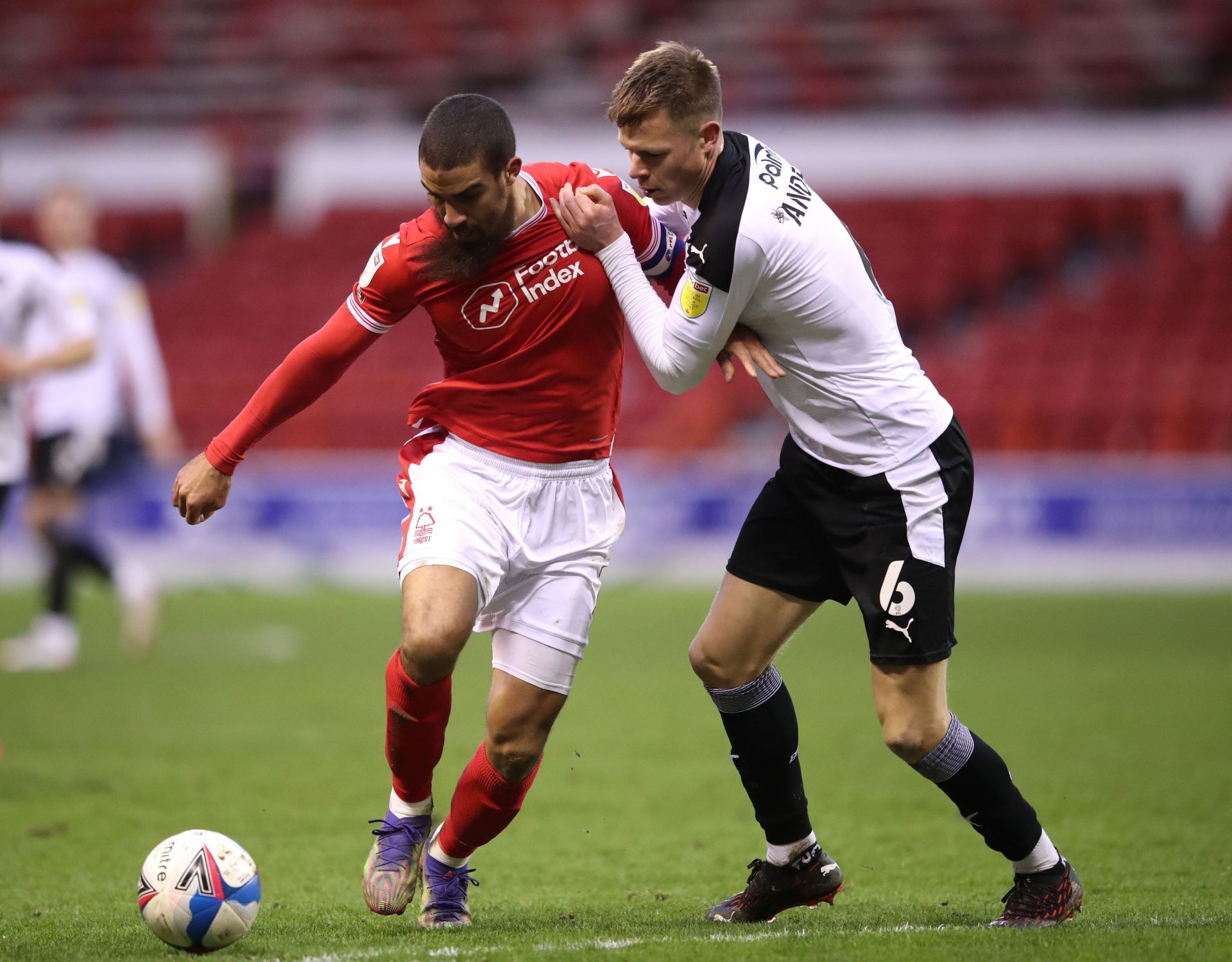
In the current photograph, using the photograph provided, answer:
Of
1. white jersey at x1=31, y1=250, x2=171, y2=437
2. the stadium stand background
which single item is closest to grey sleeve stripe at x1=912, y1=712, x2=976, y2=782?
white jersey at x1=31, y1=250, x2=171, y2=437

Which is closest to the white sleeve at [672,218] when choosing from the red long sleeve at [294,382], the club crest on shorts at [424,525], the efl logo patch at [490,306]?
the efl logo patch at [490,306]

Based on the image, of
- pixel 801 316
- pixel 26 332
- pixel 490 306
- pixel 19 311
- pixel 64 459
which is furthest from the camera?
pixel 64 459

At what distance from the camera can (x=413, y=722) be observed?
434 centimetres

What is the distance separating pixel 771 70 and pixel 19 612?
15.0 meters

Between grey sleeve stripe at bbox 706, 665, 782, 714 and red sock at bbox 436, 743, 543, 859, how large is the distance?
0.58 metres

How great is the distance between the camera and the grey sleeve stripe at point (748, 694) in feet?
14.6

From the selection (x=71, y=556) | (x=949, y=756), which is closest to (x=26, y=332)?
(x=71, y=556)

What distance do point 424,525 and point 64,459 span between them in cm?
646

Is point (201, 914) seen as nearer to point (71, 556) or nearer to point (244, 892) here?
point (244, 892)

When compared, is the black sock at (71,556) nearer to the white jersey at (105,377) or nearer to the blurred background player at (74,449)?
the blurred background player at (74,449)

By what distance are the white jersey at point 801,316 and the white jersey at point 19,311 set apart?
366 centimetres

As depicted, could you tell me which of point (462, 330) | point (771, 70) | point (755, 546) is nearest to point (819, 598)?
point (755, 546)

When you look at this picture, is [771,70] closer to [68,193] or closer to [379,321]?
[68,193]

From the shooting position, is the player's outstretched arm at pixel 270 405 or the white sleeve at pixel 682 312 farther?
the player's outstretched arm at pixel 270 405
